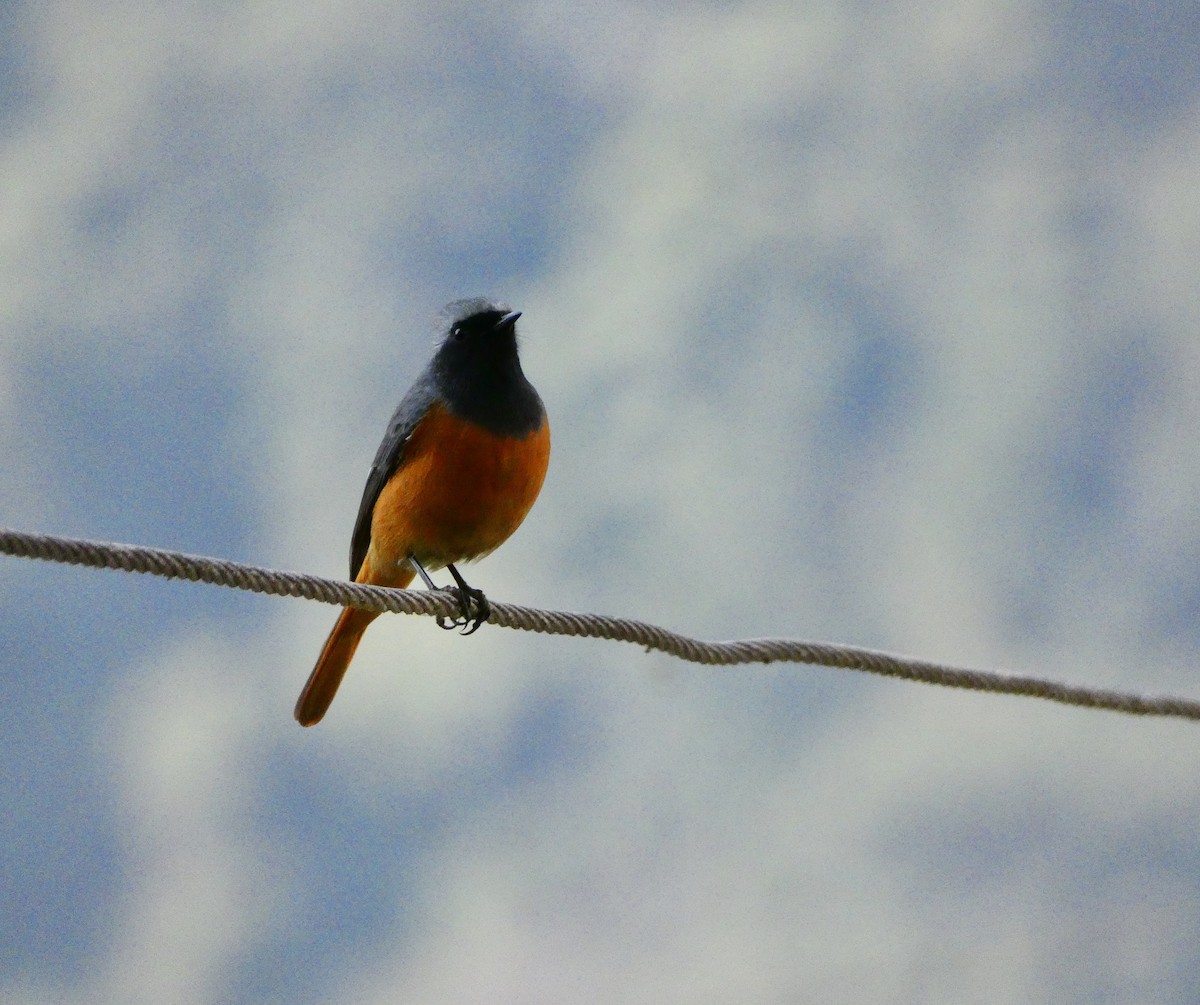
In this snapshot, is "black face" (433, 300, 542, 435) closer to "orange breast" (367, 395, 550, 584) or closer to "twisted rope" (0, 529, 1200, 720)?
"orange breast" (367, 395, 550, 584)

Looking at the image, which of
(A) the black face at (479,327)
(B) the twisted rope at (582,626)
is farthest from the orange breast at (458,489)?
(B) the twisted rope at (582,626)

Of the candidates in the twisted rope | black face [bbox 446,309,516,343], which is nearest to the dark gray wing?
black face [bbox 446,309,516,343]

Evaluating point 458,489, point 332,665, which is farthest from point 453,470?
point 332,665

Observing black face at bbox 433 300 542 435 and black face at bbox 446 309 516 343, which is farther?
black face at bbox 446 309 516 343

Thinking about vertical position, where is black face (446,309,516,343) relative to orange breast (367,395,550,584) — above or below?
above

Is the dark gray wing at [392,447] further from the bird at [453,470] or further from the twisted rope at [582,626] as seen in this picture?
the twisted rope at [582,626]

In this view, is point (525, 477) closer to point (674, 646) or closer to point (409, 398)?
point (409, 398)

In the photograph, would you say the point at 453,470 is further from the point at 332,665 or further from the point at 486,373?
the point at 332,665

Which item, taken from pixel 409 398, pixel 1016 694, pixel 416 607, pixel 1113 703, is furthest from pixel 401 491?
pixel 1113 703
